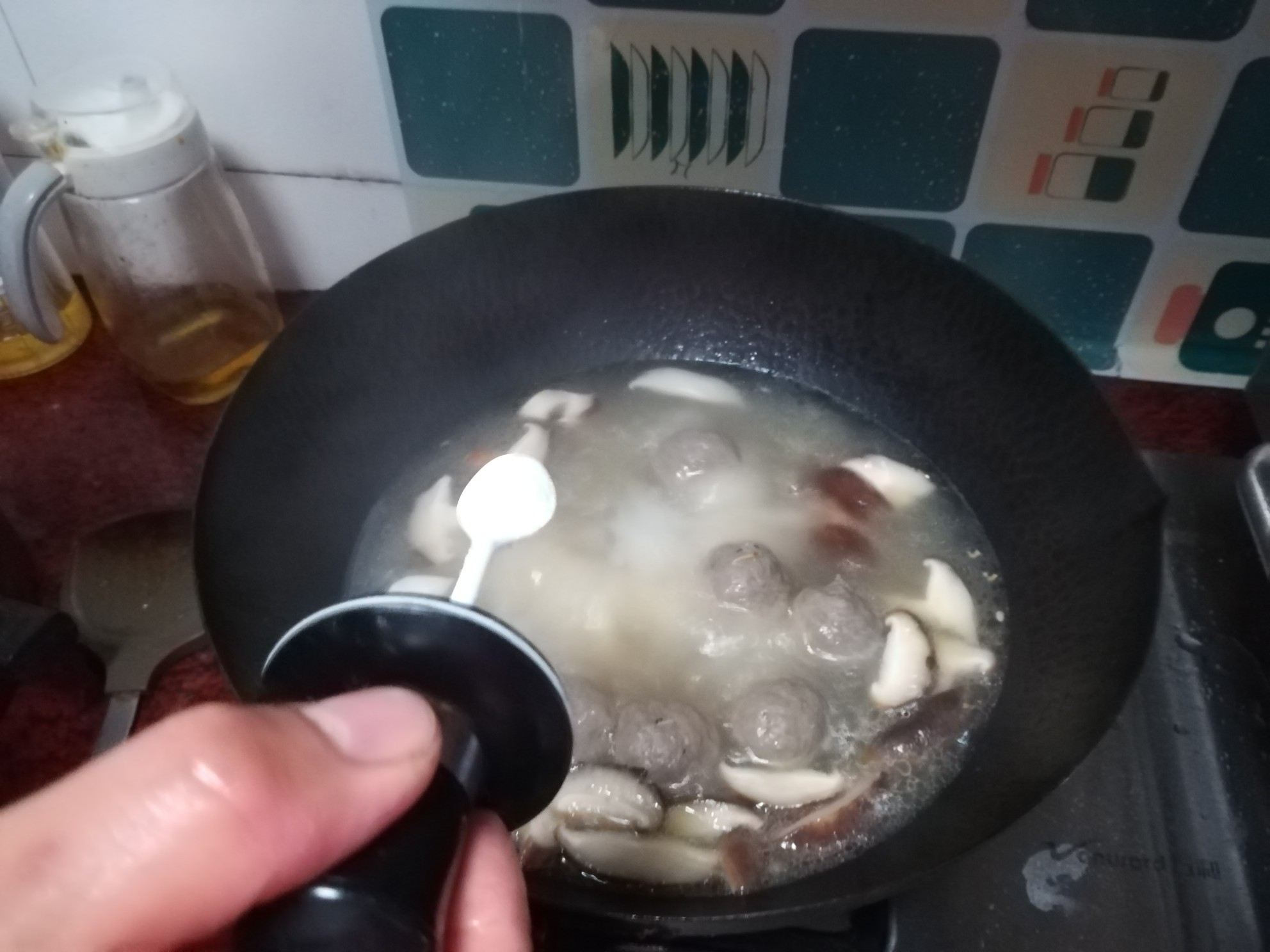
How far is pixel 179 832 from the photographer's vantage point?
33 cm

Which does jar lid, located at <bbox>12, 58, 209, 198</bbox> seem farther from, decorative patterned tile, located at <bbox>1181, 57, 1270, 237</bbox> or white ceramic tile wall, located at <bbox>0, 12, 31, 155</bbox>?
decorative patterned tile, located at <bbox>1181, 57, 1270, 237</bbox>

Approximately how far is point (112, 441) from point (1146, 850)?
88 centimetres

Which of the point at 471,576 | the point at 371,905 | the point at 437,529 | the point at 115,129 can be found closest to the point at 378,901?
the point at 371,905

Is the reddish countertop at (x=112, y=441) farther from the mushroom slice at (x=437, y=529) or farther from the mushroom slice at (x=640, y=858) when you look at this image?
the mushroom slice at (x=640, y=858)

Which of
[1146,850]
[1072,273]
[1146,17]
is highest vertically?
[1146,17]

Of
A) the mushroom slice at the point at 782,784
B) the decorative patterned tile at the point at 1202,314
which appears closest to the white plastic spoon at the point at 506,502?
the mushroom slice at the point at 782,784

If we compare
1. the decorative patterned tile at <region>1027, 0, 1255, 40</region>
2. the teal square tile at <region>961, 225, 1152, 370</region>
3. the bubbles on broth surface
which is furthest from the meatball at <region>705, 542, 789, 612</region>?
the decorative patterned tile at <region>1027, 0, 1255, 40</region>

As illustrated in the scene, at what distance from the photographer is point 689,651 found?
2.38 ft

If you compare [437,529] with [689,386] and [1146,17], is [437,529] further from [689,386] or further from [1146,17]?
[1146,17]

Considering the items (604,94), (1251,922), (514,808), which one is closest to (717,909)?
(514,808)

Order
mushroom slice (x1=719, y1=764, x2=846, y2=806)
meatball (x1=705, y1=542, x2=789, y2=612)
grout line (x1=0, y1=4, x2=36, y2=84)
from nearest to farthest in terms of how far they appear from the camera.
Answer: mushroom slice (x1=719, y1=764, x2=846, y2=806), meatball (x1=705, y1=542, x2=789, y2=612), grout line (x1=0, y1=4, x2=36, y2=84)

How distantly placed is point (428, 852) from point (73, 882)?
0.38 ft

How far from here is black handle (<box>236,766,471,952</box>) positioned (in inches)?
13.3

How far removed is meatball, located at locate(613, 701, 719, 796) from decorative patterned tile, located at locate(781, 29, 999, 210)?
0.47 m
